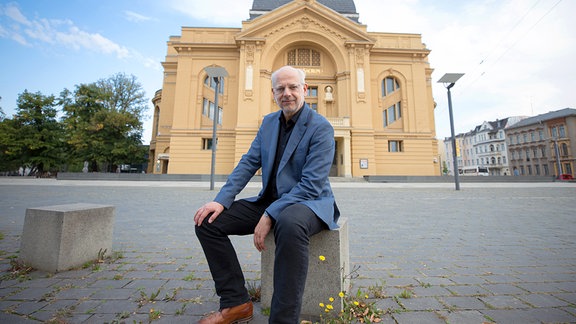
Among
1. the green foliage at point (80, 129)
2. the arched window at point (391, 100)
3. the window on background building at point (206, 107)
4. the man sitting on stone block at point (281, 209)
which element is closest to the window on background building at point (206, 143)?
the window on background building at point (206, 107)

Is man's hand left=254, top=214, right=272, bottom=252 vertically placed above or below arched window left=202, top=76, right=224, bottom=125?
below

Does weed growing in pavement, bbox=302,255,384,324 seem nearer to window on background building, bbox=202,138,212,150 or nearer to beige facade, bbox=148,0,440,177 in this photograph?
beige facade, bbox=148,0,440,177

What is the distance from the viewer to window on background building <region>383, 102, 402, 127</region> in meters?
27.6

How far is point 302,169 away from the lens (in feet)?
6.17

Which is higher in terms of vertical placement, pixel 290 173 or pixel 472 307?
pixel 290 173

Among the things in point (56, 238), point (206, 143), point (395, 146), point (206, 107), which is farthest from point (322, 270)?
point (395, 146)

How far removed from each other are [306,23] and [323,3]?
975 cm

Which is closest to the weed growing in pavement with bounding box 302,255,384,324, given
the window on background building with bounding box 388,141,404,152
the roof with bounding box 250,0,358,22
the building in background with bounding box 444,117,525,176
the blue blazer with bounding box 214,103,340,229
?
the blue blazer with bounding box 214,103,340,229

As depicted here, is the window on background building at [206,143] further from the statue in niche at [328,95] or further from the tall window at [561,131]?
the tall window at [561,131]

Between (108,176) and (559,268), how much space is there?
86.6 ft

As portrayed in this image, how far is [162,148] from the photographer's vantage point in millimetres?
28031

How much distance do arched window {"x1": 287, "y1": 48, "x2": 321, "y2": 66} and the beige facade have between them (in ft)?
0.37

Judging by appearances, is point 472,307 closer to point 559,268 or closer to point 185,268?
point 559,268

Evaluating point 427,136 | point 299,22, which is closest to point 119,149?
point 299,22
